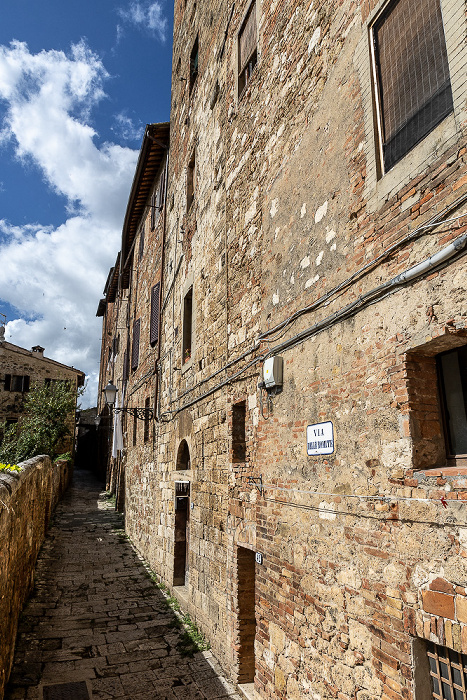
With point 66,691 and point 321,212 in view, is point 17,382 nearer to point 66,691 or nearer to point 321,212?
point 66,691

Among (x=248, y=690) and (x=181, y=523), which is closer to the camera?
(x=248, y=690)

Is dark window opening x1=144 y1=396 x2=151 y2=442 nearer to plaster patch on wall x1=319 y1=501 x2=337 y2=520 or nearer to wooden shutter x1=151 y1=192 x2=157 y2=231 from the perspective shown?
wooden shutter x1=151 y1=192 x2=157 y2=231

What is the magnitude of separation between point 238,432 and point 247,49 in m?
5.12

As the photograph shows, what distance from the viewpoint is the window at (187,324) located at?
340 inches

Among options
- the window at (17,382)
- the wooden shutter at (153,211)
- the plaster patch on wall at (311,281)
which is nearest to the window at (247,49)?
the plaster patch on wall at (311,281)

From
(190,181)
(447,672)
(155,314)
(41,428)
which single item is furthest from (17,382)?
(447,672)

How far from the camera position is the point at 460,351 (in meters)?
2.74

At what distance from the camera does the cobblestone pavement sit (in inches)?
202

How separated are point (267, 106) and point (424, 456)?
174 inches

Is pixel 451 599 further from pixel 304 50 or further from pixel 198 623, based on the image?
pixel 198 623

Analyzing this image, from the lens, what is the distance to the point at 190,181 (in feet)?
31.2

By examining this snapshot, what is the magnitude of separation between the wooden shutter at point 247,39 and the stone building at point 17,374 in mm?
20976

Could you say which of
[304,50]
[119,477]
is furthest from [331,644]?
[119,477]

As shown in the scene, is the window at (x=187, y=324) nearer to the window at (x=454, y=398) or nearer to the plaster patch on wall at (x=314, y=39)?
the plaster patch on wall at (x=314, y=39)
